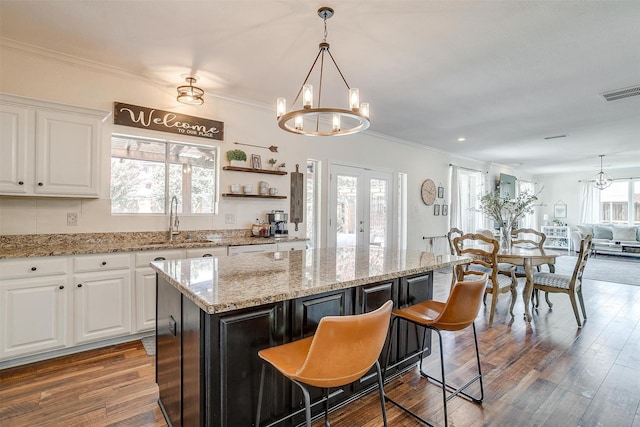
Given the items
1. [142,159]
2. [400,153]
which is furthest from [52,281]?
[400,153]

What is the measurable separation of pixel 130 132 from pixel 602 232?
38.5 feet

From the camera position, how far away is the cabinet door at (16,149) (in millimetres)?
2504

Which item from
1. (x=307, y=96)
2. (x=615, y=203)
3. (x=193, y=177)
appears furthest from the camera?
(x=615, y=203)

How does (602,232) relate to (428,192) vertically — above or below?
below

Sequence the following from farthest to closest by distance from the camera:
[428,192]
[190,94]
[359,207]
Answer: [428,192] < [359,207] < [190,94]

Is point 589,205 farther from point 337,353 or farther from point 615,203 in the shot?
point 337,353

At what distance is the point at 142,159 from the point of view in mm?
3471

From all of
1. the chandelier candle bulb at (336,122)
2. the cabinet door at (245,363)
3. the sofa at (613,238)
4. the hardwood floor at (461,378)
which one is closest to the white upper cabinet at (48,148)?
the hardwood floor at (461,378)

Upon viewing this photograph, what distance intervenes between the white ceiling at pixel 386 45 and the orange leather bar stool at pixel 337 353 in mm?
2035

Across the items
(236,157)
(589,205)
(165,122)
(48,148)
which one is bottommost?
(589,205)

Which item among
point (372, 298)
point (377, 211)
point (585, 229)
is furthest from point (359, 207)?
point (585, 229)

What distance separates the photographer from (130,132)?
10.8 feet

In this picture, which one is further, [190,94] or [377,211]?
[377,211]

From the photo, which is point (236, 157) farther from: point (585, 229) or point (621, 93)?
point (585, 229)
